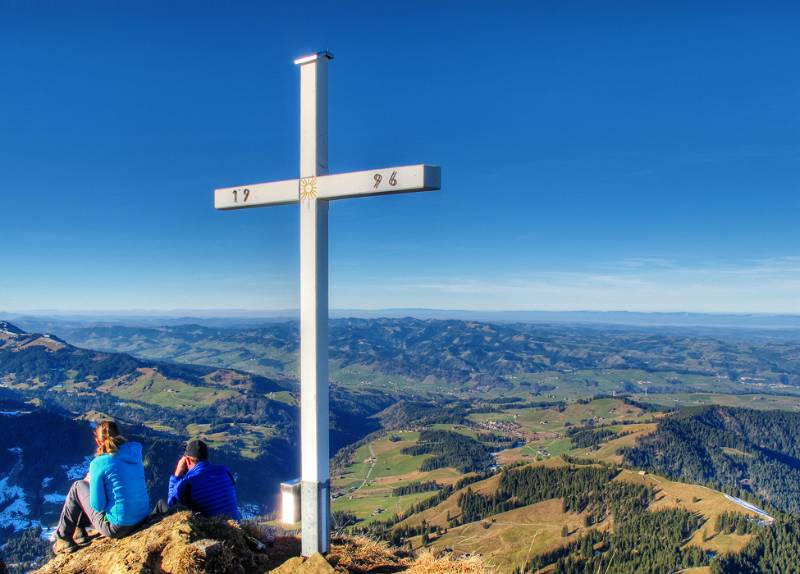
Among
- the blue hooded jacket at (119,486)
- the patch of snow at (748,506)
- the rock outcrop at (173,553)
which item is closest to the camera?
the rock outcrop at (173,553)

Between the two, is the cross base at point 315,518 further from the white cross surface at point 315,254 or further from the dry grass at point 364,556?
the dry grass at point 364,556

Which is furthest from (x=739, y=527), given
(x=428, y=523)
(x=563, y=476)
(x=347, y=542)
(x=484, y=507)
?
(x=347, y=542)

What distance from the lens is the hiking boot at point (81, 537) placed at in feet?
28.2

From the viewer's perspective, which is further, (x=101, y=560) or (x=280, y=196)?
(x=280, y=196)

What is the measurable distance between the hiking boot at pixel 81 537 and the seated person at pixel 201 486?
1.27 meters

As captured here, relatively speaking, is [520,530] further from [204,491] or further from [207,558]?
[207,558]

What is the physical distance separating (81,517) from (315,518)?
3.86 m

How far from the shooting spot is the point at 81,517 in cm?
872

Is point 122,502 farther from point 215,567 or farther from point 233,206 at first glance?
point 233,206

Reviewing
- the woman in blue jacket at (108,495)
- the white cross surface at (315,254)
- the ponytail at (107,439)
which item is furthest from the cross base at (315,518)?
the ponytail at (107,439)

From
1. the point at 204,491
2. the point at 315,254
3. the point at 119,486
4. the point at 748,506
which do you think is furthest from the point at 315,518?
the point at 748,506

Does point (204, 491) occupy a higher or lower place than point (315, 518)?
higher

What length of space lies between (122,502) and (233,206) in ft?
18.0

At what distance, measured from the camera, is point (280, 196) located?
32.1 feet
